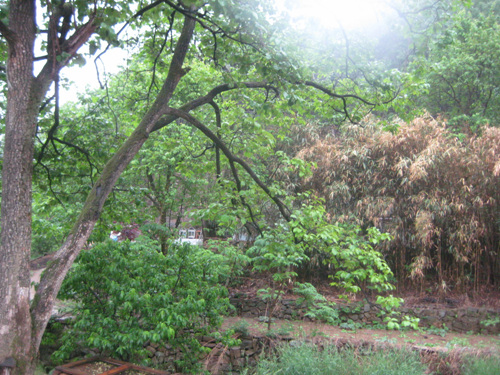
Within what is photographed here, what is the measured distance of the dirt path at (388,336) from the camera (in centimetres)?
856

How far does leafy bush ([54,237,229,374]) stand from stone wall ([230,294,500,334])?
5.57 meters

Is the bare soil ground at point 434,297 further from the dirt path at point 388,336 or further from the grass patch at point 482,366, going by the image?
the grass patch at point 482,366

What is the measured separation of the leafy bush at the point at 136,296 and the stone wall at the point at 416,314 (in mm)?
5572

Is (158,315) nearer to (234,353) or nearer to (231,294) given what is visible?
(234,353)

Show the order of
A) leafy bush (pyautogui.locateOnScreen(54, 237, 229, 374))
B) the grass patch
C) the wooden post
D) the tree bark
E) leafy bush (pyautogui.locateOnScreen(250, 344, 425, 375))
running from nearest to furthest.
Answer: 1. the wooden post
2. the tree bark
3. leafy bush (pyautogui.locateOnScreen(54, 237, 229, 374))
4. leafy bush (pyautogui.locateOnScreen(250, 344, 425, 375))
5. the grass patch

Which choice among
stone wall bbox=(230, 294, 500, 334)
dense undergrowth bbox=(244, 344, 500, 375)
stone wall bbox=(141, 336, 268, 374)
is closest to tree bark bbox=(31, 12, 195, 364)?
dense undergrowth bbox=(244, 344, 500, 375)

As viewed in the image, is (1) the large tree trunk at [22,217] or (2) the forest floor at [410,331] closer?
(1) the large tree trunk at [22,217]

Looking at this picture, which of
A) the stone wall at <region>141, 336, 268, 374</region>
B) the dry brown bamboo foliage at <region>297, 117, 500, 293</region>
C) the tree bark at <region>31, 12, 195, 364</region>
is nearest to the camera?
the tree bark at <region>31, 12, 195, 364</region>

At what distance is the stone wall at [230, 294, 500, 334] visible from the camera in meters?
10.1

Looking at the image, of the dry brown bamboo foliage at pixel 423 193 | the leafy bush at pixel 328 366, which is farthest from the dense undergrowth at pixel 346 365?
the dry brown bamboo foliage at pixel 423 193

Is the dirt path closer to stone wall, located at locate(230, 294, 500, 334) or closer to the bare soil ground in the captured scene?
stone wall, located at locate(230, 294, 500, 334)

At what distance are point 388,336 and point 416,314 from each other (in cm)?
144

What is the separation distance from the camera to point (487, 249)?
10617mm

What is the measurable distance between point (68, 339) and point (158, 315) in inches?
53.9
